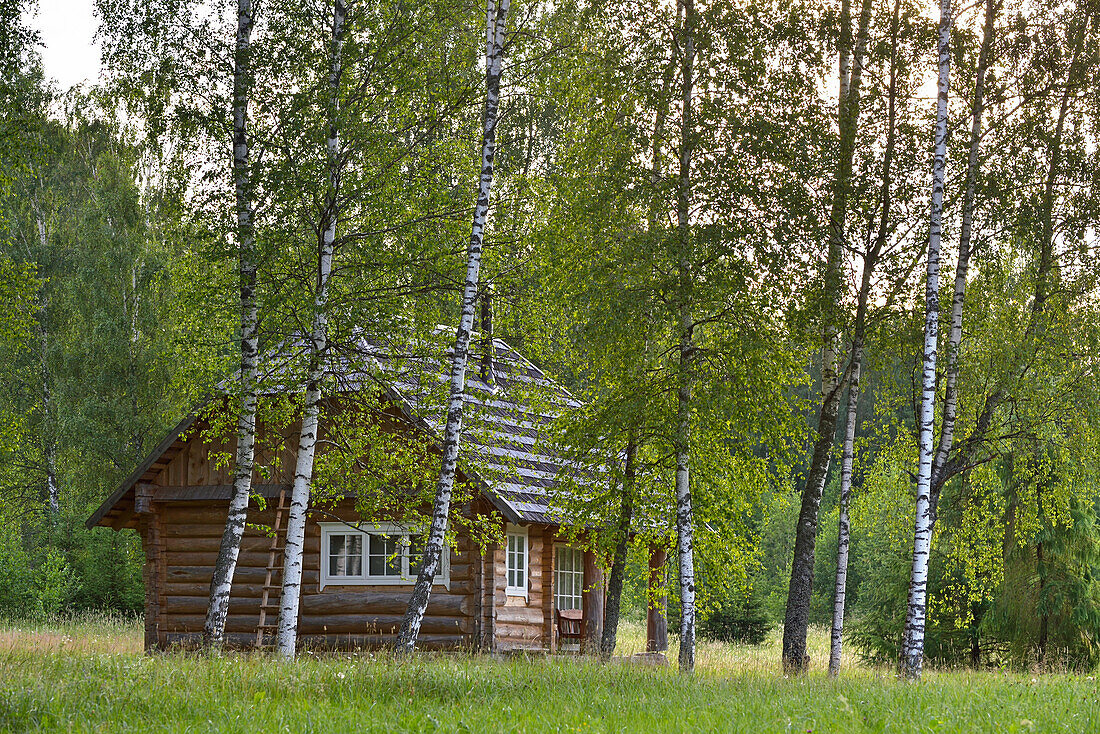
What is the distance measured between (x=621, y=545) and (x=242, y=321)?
678 cm

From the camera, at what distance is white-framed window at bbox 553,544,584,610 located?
2025 centimetres

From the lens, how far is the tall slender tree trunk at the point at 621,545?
52.8 feet

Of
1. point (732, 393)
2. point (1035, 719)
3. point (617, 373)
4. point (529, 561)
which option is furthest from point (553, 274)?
point (1035, 719)

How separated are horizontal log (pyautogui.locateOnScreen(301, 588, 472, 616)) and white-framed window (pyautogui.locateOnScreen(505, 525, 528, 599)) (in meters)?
1.02

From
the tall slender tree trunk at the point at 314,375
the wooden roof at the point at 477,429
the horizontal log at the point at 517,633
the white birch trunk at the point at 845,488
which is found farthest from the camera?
the horizontal log at the point at 517,633

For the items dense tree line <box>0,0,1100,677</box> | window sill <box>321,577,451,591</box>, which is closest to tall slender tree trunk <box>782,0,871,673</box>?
dense tree line <box>0,0,1100,677</box>

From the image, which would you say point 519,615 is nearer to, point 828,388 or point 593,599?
point 593,599

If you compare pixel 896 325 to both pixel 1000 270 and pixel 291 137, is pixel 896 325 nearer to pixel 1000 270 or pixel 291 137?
pixel 1000 270

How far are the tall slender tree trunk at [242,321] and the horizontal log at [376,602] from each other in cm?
463

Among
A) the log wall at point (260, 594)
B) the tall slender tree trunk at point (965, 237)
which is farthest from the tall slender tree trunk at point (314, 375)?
the tall slender tree trunk at point (965, 237)

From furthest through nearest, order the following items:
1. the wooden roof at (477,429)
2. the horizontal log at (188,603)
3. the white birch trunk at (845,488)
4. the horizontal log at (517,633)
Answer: the horizontal log at (188,603) → the horizontal log at (517,633) → the white birch trunk at (845,488) → the wooden roof at (477,429)

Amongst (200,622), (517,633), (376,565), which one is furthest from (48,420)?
(517,633)

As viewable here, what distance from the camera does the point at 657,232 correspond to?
14430mm

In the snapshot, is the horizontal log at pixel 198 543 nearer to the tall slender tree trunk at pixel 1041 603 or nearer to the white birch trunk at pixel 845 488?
the white birch trunk at pixel 845 488
